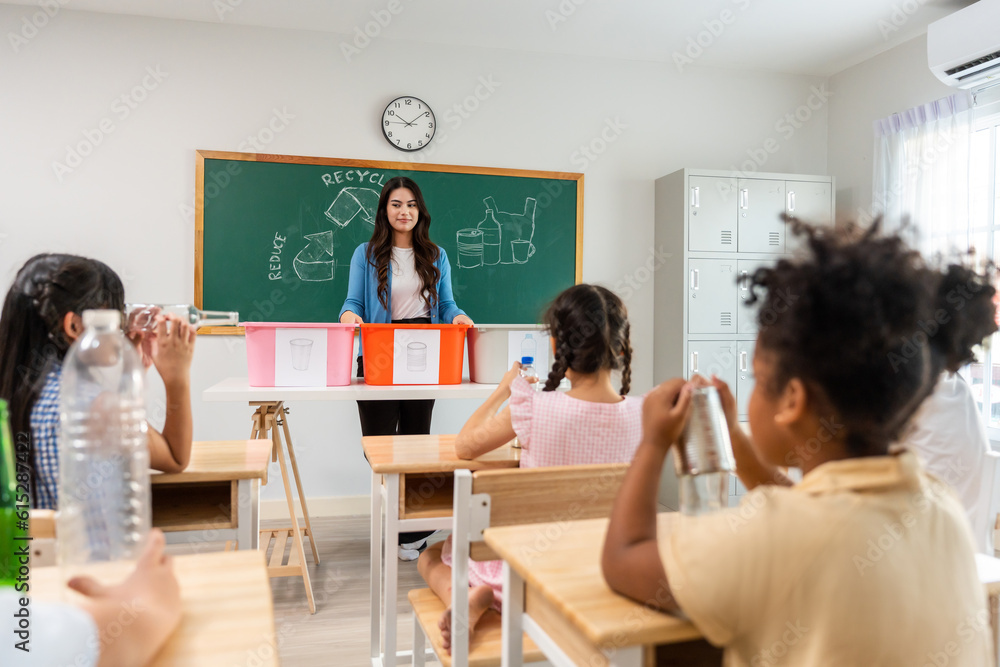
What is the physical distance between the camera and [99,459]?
69 centimetres

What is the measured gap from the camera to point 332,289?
3871 millimetres

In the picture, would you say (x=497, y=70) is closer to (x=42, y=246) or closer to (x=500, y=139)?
(x=500, y=139)

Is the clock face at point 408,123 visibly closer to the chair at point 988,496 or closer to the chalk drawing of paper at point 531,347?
the chalk drawing of paper at point 531,347

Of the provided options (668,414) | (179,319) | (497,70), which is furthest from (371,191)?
(668,414)

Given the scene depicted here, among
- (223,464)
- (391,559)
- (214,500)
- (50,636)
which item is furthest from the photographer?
(391,559)

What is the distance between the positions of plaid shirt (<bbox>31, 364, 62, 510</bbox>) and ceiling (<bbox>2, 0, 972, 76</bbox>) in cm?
282

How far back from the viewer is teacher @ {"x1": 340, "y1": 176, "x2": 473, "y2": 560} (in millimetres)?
3219

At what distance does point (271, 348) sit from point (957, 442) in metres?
2.05

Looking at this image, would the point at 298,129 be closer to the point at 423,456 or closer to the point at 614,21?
the point at 614,21

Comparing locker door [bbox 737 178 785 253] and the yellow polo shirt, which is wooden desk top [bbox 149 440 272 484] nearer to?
the yellow polo shirt

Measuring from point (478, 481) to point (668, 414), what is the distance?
482 mm
